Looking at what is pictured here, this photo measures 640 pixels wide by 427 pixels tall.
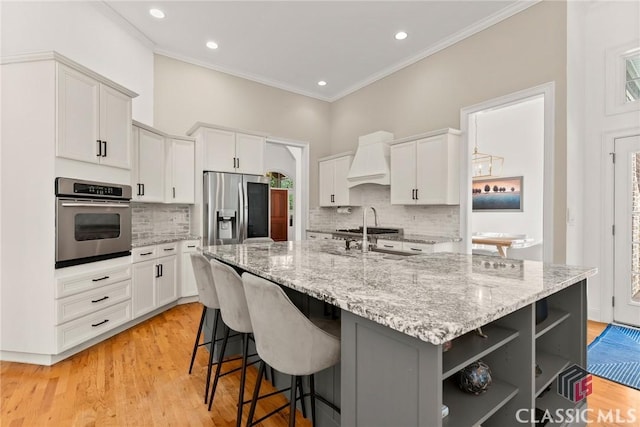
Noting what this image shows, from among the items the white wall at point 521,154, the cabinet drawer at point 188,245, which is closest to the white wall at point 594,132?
the white wall at point 521,154

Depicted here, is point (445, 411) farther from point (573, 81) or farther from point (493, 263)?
point (573, 81)

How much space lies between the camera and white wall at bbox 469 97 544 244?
210 inches

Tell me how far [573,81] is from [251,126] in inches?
172

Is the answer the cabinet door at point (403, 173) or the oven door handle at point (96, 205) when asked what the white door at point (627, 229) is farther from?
the oven door handle at point (96, 205)

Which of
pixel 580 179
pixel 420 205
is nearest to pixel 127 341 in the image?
pixel 420 205

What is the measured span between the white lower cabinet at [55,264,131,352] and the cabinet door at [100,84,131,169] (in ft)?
3.55

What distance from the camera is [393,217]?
500 cm

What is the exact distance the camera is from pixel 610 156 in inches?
129

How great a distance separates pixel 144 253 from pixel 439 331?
137 inches

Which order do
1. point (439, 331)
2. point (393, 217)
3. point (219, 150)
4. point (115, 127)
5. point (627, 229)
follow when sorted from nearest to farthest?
point (439, 331) < point (115, 127) < point (627, 229) < point (219, 150) < point (393, 217)

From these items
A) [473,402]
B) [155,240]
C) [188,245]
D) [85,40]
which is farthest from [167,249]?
[473,402]

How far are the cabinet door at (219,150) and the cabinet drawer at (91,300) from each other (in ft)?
6.15

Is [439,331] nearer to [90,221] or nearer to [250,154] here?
[90,221]

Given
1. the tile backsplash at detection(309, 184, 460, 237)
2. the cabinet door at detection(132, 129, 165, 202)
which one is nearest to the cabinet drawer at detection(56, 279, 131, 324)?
the cabinet door at detection(132, 129, 165, 202)
